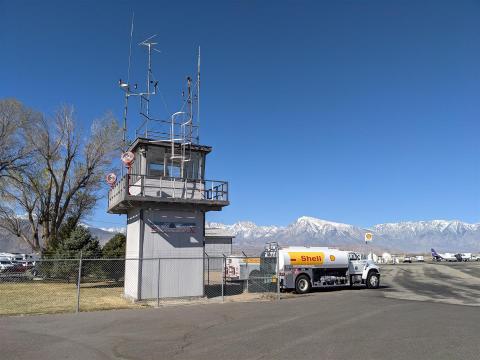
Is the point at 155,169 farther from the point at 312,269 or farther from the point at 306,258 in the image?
the point at 312,269

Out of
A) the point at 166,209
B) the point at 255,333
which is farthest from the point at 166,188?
the point at 255,333

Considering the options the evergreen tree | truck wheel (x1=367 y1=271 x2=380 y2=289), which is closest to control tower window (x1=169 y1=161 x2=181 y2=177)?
the evergreen tree

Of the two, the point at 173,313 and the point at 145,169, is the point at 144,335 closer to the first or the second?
the point at 173,313

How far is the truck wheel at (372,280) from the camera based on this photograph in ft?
101

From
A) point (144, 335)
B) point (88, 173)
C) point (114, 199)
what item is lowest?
point (144, 335)

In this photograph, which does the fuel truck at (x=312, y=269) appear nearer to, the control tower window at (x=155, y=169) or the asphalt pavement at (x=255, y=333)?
the asphalt pavement at (x=255, y=333)

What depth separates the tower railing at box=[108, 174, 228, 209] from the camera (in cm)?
2434

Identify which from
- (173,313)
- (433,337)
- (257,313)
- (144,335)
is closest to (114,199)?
(173,313)

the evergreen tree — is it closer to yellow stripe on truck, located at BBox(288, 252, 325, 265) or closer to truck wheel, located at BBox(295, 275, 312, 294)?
yellow stripe on truck, located at BBox(288, 252, 325, 265)

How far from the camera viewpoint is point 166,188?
25.1 metres

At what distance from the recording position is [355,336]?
12.6m

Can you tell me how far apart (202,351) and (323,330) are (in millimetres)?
4267

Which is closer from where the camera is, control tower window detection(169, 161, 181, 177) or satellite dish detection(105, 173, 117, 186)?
control tower window detection(169, 161, 181, 177)

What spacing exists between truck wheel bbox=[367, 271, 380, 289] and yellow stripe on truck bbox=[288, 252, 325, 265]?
4.13 m
